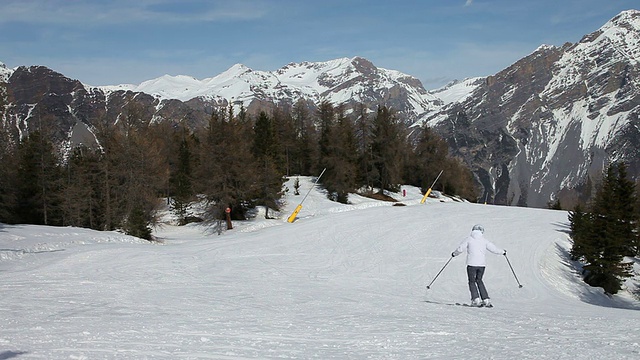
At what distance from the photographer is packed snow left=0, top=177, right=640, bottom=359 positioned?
8.10 meters

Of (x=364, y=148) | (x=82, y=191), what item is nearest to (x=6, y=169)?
(x=82, y=191)

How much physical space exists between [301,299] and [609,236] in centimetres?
2359

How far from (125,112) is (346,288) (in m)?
41.7

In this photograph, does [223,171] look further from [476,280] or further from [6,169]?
[476,280]

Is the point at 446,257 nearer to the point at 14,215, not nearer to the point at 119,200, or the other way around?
the point at 119,200

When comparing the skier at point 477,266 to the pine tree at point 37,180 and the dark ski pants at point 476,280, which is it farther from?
the pine tree at point 37,180

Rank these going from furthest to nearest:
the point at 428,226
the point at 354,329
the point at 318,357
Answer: the point at 428,226 < the point at 354,329 < the point at 318,357

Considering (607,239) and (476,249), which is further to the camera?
(607,239)

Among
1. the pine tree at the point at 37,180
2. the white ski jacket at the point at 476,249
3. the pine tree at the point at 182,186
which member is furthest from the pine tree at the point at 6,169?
the white ski jacket at the point at 476,249

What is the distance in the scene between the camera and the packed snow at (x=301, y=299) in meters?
8.10

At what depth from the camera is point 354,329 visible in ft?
32.5

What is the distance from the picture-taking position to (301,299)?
47.4 feet

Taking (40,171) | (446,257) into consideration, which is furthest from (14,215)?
(446,257)

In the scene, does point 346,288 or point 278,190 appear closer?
point 346,288
